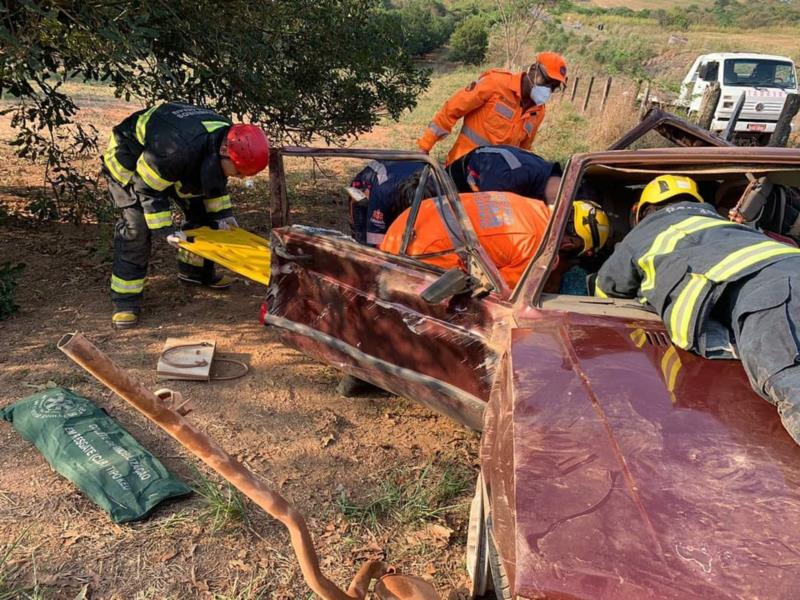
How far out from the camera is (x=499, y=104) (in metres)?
4.87

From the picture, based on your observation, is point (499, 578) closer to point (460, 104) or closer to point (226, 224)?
point (226, 224)

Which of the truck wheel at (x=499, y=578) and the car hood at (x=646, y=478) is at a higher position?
the car hood at (x=646, y=478)

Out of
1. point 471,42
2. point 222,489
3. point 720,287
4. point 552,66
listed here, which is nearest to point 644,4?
point 471,42

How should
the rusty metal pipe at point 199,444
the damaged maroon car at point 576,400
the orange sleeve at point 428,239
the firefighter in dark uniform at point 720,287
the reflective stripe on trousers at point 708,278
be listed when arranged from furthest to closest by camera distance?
the orange sleeve at point 428,239 < the reflective stripe on trousers at point 708,278 < the firefighter in dark uniform at point 720,287 < the damaged maroon car at point 576,400 < the rusty metal pipe at point 199,444

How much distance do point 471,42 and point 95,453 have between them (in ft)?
92.5

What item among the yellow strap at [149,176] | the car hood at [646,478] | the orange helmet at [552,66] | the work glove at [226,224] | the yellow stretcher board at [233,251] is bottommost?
the work glove at [226,224]

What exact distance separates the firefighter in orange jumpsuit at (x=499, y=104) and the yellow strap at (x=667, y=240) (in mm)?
2750

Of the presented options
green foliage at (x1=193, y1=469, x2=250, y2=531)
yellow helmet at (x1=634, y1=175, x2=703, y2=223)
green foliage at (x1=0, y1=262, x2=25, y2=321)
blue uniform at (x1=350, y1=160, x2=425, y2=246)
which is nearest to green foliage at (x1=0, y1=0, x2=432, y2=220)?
green foliage at (x1=0, y1=262, x2=25, y2=321)

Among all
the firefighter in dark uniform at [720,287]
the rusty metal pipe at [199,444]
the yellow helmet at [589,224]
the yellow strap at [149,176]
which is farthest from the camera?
the yellow strap at [149,176]

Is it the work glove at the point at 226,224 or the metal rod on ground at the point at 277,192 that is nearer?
the metal rod on ground at the point at 277,192

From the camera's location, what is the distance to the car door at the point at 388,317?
250 cm

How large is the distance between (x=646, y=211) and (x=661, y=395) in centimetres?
106

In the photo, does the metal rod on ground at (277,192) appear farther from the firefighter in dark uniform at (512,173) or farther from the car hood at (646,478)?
the car hood at (646,478)

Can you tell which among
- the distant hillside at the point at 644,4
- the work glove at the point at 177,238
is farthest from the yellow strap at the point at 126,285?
the distant hillside at the point at 644,4
